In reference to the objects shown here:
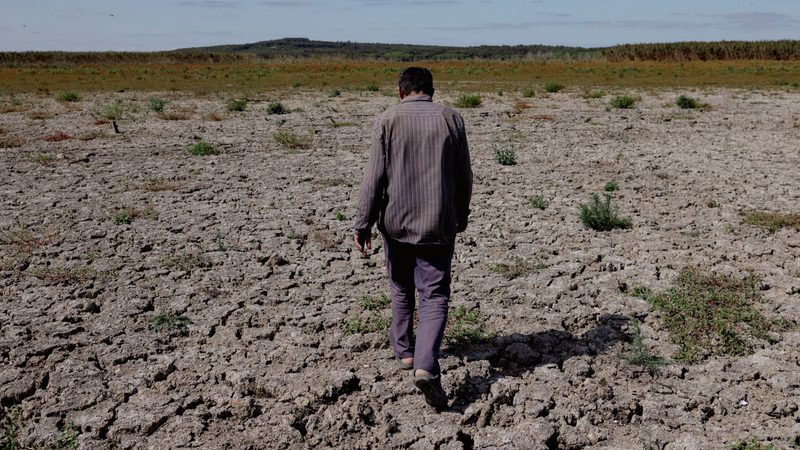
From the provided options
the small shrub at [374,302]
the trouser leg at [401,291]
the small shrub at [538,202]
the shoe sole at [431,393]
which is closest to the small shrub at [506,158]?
the small shrub at [538,202]

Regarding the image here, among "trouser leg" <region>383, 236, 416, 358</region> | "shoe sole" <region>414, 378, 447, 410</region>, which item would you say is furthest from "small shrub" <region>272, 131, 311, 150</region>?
"shoe sole" <region>414, 378, 447, 410</region>

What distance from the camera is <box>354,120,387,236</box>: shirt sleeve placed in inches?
150

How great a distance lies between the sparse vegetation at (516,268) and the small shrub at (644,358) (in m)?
1.62

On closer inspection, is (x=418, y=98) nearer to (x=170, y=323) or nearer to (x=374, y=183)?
(x=374, y=183)

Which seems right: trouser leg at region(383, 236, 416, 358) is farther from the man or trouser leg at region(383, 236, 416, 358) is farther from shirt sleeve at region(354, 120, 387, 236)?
shirt sleeve at region(354, 120, 387, 236)

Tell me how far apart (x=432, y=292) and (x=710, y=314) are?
248cm

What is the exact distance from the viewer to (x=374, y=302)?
5.49 meters

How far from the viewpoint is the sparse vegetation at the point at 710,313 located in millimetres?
4633

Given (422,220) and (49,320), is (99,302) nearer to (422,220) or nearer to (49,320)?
(49,320)

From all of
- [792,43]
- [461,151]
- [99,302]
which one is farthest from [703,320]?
[792,43]

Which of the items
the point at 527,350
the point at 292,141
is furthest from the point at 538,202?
the point at 292,141

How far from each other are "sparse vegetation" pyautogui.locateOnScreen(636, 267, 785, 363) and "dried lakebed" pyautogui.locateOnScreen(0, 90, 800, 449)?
116 millimetres

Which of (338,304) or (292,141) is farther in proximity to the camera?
(292,141)

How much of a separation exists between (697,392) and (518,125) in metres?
12.1
